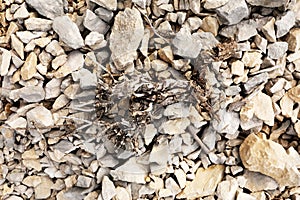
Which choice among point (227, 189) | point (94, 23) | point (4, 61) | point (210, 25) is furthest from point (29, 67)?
point (227, 189)

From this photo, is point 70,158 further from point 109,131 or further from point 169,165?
point 169,165

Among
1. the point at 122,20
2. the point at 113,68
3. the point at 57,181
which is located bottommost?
the point at 57,181

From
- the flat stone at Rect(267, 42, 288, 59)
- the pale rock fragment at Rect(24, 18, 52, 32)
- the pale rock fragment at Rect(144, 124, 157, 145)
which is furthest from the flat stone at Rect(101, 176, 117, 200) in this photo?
the flat stone at Rect(267, 42, 288, 59)

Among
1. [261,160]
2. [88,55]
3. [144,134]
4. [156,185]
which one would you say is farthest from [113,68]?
[261,160]

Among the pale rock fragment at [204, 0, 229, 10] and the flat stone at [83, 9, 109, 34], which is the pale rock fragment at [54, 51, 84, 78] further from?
the pale rock fragment at [204, 0, 229, 10]

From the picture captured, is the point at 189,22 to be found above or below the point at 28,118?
above
